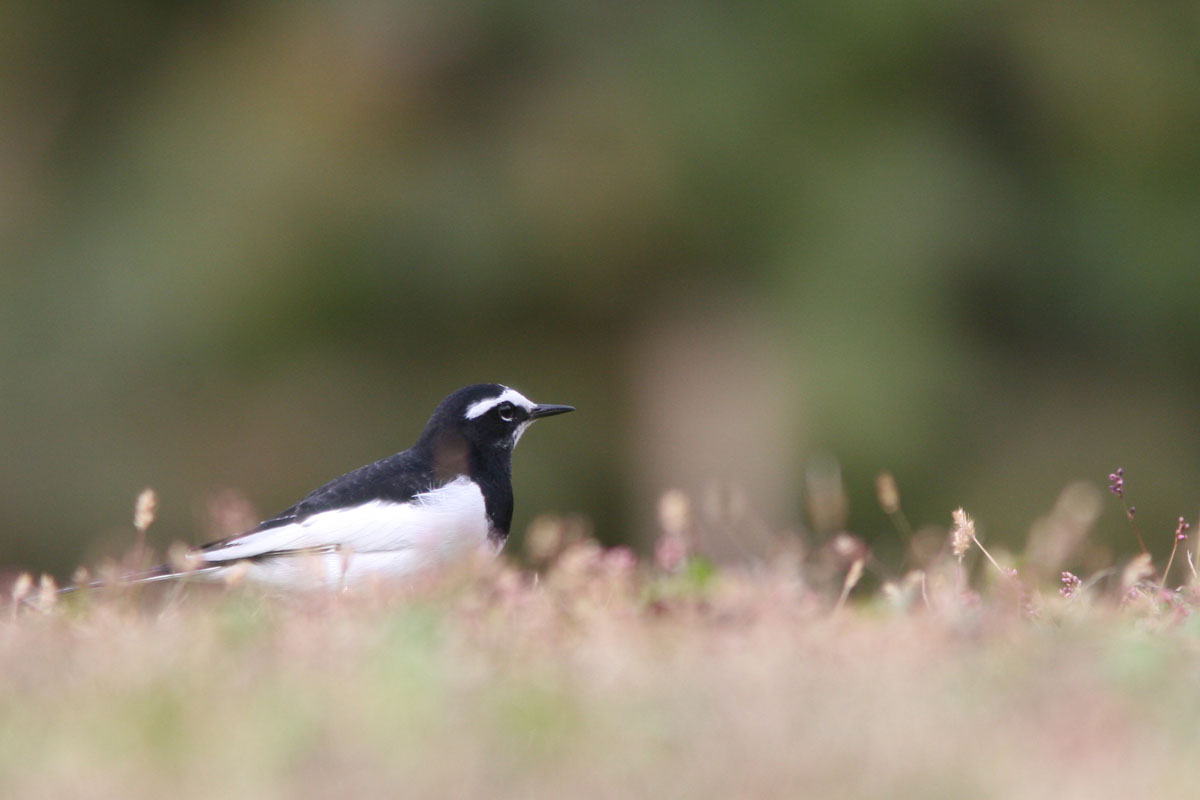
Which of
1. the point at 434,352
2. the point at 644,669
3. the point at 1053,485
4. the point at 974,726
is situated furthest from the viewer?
the point at 434,352

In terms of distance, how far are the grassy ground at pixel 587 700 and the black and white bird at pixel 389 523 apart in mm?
1624

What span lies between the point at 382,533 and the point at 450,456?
740 mm

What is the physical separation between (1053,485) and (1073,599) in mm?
14728

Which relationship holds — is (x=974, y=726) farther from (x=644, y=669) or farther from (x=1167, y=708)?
(x=644, y=669)

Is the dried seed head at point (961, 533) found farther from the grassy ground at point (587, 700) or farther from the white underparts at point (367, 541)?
the white underparts at point (367, 541)

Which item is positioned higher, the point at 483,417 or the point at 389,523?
the point at 483,417

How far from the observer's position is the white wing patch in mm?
7590

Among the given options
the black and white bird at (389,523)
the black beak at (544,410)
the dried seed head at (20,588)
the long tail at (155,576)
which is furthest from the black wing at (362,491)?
the dried seed head at (20,588)

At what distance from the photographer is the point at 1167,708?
440 centimetres

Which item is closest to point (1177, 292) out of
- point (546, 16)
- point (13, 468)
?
point (546, 16)

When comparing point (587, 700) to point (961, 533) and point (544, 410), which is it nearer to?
point (961, 533)

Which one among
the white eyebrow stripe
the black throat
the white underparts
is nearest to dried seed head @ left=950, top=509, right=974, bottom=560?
the white underparts

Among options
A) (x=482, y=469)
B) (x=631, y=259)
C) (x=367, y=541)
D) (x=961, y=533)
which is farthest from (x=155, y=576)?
(x=631, y=259)

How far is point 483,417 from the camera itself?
861cm
